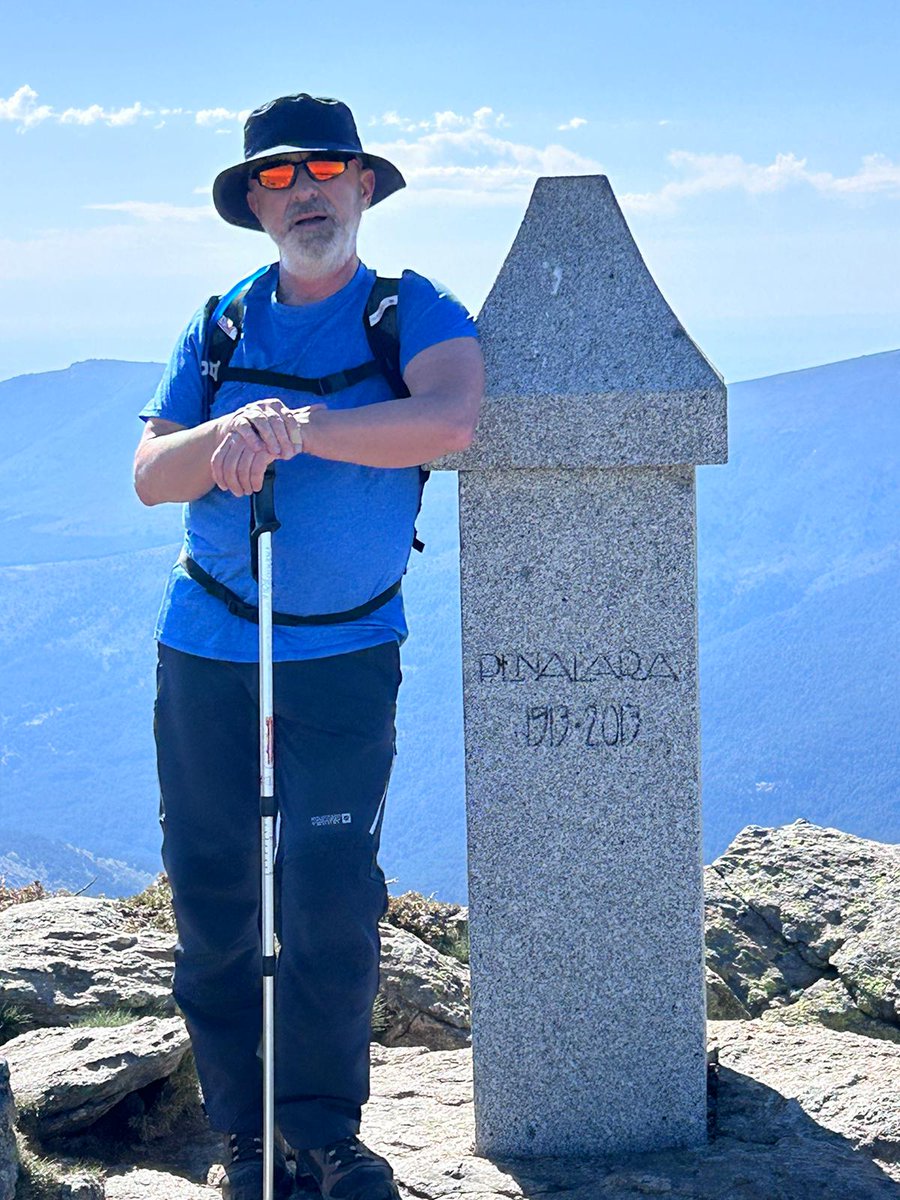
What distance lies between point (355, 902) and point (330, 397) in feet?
4.77

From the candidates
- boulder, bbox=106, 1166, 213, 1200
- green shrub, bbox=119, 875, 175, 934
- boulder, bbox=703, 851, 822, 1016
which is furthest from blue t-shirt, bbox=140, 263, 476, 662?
green shrub, bbox=119, 875, 175, 934

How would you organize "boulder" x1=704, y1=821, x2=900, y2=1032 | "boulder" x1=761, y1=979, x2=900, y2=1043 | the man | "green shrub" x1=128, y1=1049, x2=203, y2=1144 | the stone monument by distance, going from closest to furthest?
the man
the stone monument
"green shrub" x1=128, y1=1049, x2=203, y2=1144
"boulder" x1=761, y1=979, x2=900, y2=1043
"boulder" x1=704, y1=821, x2=900, y2=1032

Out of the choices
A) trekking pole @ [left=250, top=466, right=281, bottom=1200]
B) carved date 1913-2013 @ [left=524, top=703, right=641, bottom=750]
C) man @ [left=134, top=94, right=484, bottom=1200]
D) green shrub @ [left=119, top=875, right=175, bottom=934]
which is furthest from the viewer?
green shrub @ [left=119, top=875, right=175, bottom=934]

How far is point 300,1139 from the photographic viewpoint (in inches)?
176

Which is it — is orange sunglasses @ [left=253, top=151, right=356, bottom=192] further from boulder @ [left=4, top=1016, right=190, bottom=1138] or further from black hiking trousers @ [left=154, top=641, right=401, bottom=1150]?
boulder @ [left=4, top=1016, right=190, bottom=1138]

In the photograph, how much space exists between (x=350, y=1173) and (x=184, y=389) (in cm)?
236

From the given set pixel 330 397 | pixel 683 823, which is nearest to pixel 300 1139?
pixel 683 823

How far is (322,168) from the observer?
450 cm

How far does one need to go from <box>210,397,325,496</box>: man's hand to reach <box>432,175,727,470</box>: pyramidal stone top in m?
0.73

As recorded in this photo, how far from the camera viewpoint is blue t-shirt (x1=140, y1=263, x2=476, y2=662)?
14.4ft

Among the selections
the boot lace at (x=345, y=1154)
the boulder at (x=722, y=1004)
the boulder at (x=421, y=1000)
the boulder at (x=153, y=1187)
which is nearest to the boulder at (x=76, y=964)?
the boulder at (x=421, y=1000)

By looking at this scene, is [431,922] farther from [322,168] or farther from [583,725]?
[322,168]

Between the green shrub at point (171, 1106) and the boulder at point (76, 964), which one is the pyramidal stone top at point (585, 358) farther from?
the boulder at point (76, 964)

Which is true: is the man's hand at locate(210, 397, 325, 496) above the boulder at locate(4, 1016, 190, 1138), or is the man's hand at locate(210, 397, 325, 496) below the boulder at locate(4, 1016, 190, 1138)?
above
